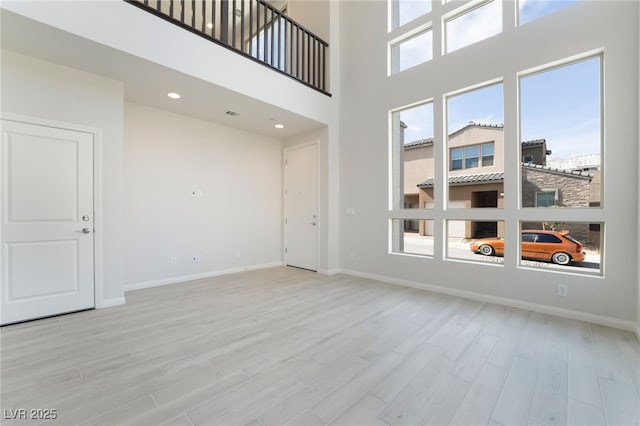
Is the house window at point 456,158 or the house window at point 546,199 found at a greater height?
the house window at point 456,158

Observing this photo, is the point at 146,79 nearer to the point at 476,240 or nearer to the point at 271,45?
the point at 271,45

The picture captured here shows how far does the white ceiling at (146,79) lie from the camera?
2.56 m

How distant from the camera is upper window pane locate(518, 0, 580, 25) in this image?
3.14 metres

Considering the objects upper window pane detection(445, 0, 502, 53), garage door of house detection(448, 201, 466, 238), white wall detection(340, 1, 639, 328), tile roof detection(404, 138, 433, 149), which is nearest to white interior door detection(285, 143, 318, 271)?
white wall detection(340, 1, 639, 328)

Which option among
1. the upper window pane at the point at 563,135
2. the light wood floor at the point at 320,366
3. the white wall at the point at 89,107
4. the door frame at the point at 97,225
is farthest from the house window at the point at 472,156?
the door frame at the point at 97,225

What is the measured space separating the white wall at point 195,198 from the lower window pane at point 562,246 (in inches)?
169

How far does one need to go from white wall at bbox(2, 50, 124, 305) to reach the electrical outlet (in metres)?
5.17

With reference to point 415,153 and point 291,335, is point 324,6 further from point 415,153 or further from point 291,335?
point 291,335

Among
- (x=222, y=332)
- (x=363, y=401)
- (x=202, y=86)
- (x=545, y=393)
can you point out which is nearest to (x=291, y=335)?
(x=222, y=332)

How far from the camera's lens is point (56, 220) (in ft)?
10.1

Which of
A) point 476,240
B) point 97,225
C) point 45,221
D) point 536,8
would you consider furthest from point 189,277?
point 536,8

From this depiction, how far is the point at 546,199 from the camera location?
3258mm

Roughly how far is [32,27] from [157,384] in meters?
3.21

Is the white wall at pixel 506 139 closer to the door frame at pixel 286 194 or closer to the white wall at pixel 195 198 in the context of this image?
the door frame at pixel 286 194
